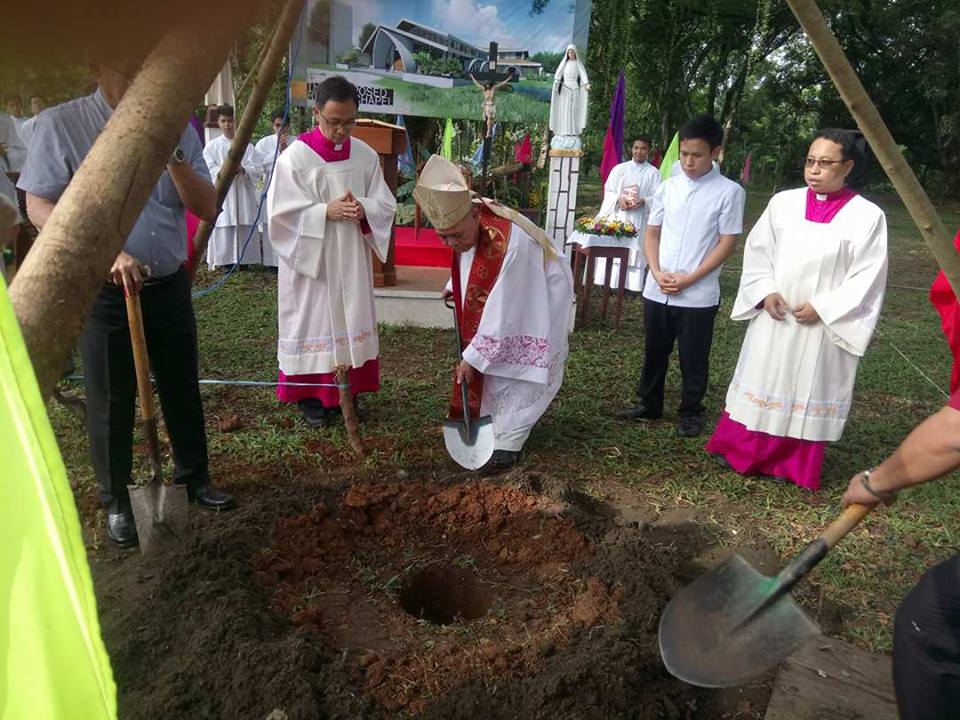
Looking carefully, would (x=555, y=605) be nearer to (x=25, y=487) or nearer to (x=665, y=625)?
(x=665, y=625)

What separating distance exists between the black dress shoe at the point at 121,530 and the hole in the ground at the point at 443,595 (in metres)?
1.26

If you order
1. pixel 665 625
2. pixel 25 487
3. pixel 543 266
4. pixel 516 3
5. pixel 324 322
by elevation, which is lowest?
pixel 665 625

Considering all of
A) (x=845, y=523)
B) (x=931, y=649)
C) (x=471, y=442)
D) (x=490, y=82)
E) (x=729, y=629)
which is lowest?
(x=471, y=442)

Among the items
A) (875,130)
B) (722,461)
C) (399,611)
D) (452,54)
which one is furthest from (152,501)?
(452,54)

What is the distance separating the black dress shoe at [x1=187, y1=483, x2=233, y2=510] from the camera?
3525 millimetres

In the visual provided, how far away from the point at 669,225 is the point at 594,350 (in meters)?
2.05

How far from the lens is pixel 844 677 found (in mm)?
2627

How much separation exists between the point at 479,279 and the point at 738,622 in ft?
7.53

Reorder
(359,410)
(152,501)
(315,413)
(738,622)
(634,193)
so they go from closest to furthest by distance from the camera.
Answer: (738,622) → (152,501) → (315,413) → (359,410) → (634,193)

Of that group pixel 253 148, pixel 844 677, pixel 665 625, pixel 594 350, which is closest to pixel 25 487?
pixel 665 625

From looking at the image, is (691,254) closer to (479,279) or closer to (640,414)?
(640,414)

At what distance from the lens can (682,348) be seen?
470cm

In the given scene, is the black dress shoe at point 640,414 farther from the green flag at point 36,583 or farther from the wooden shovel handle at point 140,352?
the green flag at point 36,583

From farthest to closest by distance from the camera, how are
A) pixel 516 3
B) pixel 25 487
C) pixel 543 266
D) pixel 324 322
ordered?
Answer: pixel 516 3, pixel 324 322, pixel 543 266, pixel 25 487
